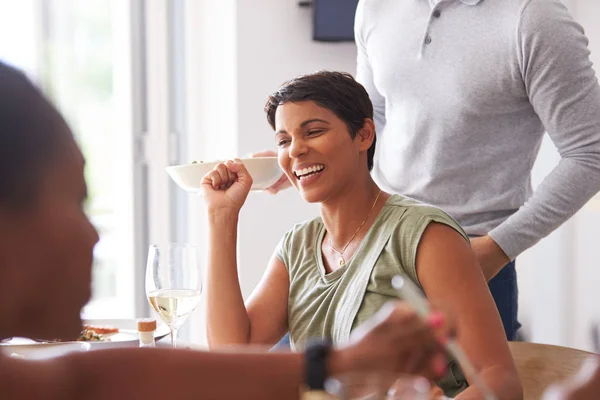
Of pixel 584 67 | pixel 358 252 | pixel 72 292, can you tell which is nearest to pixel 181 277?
pixel 358 252

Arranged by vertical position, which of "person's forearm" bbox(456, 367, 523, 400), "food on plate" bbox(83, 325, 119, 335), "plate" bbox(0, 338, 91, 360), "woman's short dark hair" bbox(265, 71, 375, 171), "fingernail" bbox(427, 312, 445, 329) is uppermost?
"woman's short dark hair" bbox(265, 71, 375, 171)

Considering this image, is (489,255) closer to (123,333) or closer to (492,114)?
(492,114)

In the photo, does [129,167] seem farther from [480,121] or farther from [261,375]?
[261,375]

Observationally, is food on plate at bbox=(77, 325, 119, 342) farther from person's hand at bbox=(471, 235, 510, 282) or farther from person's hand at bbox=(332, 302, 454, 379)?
person's hand at bbox=(332, 302, 454, 379)

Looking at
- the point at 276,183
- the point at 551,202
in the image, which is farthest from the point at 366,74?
the point at 551,202

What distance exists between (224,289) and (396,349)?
101 centimetres

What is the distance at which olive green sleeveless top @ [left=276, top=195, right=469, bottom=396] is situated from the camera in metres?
1.49

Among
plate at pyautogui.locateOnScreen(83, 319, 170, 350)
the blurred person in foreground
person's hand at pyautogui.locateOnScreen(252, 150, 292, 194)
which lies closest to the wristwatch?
the blurred person in foreground

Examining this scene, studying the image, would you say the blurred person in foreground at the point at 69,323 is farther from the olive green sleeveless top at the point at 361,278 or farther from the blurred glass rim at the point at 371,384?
the olive green sleeveless top at the point at 361,278

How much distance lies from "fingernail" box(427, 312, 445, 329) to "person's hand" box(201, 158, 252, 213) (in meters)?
1.09

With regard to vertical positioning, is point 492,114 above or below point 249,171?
above

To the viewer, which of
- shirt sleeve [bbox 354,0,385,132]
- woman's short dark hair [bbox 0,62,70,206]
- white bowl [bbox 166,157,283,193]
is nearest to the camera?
woman's short dark hair [bbox 0,62,70,206]

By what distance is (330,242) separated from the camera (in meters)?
1.71

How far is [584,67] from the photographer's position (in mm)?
1734
